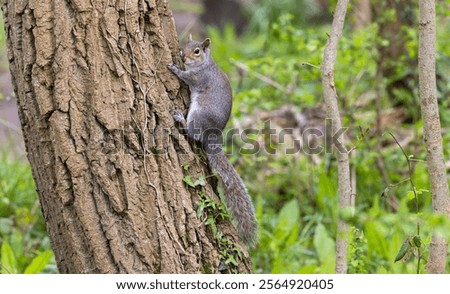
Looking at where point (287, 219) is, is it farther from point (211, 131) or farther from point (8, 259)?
point (8, 259)

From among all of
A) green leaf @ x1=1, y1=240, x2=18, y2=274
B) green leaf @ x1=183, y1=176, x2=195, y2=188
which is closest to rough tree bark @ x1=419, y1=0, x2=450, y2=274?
green leaf @ x1=183, y1=176, x2=195, y2=188

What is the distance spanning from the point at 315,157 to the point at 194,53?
6.45 feet

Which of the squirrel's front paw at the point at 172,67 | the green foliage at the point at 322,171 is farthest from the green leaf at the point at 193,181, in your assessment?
the green foliage at the point at 322,171

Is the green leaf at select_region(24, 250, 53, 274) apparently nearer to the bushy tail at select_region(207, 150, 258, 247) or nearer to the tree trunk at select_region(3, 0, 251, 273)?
the tree trunk at select_region(3, 0, 251, 273)

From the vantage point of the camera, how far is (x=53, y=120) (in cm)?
253

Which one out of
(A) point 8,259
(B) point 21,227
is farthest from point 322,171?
(A) point 8,259

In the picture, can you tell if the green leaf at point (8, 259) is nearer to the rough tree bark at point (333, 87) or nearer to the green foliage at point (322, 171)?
the green foliage at point (322, 171)

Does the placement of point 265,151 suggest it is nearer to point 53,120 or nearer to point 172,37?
point 172,37

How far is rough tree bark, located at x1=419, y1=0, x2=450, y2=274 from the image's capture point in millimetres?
2436

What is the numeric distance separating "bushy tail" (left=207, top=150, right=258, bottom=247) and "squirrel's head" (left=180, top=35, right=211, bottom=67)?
0.46m

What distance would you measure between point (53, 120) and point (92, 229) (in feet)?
1.47

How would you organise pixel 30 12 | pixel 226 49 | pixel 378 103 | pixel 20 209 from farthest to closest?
pixel 226 49, pixel 378 103, pixel 20 209, pixel 30 12

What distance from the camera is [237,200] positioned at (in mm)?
3020

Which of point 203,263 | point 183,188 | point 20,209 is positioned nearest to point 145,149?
point 183,188
